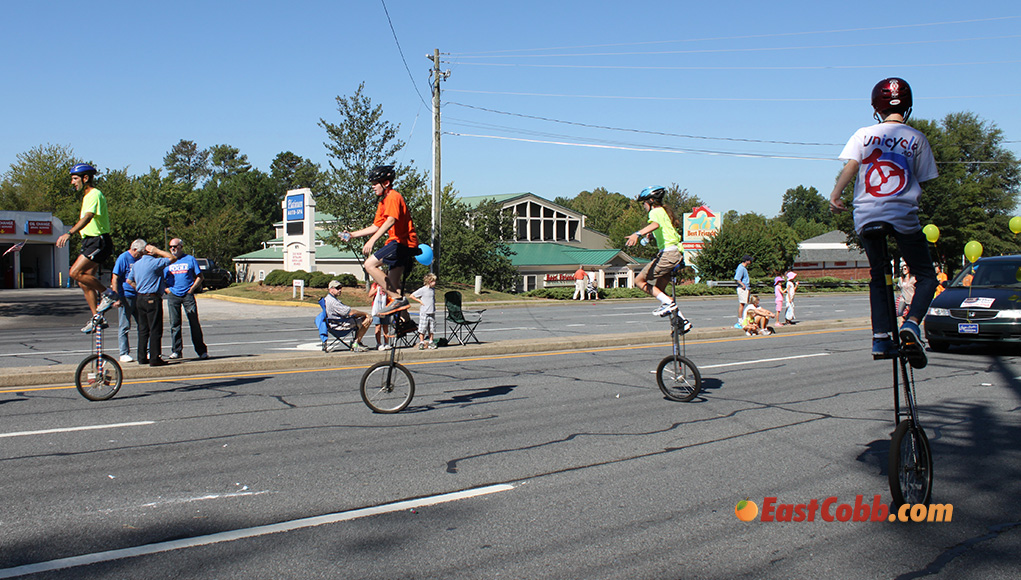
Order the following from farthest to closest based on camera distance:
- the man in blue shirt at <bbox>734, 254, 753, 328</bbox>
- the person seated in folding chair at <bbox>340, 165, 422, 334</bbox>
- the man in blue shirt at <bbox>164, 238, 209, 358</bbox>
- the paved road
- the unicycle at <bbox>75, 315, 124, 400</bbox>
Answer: the man in blue shirt at <bbox>734, 254, 753, 328</bbox>, the man in blue shirt at <bbox>164, 238, 209, 358</bbox>, the unicycle at <bbox>75, 315, 124, 400</bbox>, the person seated in folding chair at <bbox>340, 165, 422, 334</bbox>, the paved road

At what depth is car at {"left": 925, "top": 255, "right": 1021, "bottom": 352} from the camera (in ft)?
43.8

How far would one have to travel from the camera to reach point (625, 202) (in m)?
132

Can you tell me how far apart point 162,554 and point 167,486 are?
55.5 inches

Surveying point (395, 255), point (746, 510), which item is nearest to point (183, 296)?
point (395, 255)

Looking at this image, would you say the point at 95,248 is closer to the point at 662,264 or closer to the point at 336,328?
the point at 336,328

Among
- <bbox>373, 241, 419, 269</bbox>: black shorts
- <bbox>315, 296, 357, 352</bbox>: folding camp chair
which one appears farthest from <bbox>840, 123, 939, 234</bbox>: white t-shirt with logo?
<bbox>315, 296, 357, 352</bbox>: folding camp chair

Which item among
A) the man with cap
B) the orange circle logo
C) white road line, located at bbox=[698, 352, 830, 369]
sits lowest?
white road line, located at bbox=[698, 352, 830, 369]

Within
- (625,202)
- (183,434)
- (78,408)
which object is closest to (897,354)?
(183,434)

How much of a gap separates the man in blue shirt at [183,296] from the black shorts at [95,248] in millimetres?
2453

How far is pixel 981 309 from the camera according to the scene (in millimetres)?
13562

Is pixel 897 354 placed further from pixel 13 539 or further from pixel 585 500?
pixel 13 539

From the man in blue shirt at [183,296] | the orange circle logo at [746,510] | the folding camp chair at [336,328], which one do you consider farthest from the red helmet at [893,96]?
the folding camp chair at [336,328]

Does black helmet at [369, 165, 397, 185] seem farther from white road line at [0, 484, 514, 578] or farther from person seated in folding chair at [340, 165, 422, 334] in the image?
white road line at [0, 484, 514, 578]

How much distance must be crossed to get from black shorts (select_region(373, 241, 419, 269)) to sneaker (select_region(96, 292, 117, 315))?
3.82m
